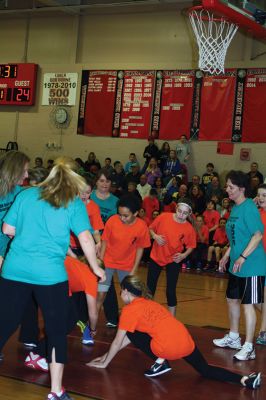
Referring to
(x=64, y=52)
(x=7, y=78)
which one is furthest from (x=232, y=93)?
(x=7, y=78)

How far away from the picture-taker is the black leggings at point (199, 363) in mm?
4832

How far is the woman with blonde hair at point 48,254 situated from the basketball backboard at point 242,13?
19.1ft

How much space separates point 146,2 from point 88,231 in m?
14.5

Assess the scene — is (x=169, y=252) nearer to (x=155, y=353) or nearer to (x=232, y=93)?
(x=155, y=353)

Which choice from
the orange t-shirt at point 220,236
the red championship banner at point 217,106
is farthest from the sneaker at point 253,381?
the red championship banner at point 217,106

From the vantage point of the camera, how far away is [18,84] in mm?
19953

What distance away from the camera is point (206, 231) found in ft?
45.6

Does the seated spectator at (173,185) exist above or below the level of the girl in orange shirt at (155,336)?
above

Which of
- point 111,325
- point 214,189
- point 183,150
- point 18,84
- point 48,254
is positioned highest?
point 18,84

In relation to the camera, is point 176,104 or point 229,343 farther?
point 176,104

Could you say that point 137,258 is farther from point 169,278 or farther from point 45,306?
point 45,306

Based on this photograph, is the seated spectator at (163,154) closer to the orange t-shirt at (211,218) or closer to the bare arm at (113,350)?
the orange t-shirt at (211,218)

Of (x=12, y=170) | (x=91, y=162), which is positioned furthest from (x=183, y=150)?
(x=12, y=170)

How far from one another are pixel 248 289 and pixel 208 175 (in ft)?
34.3
